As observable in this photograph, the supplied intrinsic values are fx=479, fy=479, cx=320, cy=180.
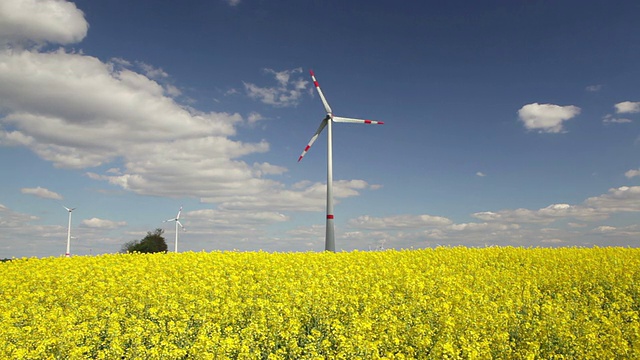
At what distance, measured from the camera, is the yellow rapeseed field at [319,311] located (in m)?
10.3

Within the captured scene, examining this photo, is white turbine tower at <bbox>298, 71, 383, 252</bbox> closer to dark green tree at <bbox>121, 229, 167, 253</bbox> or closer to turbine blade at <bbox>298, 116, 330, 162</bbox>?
turbine blade at <bbox>298, 116, 330, 162</bbox>

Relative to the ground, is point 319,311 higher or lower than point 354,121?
lower

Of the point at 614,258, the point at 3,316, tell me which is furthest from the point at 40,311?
the point at 614,258

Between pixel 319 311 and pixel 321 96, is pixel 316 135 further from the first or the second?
pixel 319 311

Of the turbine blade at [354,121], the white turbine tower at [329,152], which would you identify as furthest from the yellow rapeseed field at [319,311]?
the turbine blade at [354,121]

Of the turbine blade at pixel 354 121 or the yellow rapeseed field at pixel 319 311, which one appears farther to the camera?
the turbine blade at pixel 354 121

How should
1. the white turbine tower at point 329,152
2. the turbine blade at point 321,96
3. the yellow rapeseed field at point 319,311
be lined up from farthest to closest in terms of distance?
the turbine blade at point 321,96 < the white turbine tower at point 329,152 < the yellow rapeseed field at point 319,311

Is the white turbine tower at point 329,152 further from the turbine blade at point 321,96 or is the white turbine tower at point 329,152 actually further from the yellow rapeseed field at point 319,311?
the yellow rapeseed field at point 319,311

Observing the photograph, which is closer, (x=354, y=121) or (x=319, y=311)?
(x=319, y=311)

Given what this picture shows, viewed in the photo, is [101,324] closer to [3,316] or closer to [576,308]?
[3,316]

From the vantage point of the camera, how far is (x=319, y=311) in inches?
503

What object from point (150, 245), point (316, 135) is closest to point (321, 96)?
point (316, 135)

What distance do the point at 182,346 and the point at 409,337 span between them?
17.5 feet

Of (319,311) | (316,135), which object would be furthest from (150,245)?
(319,311)
